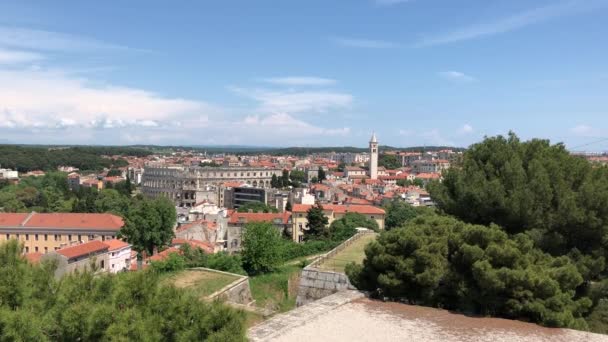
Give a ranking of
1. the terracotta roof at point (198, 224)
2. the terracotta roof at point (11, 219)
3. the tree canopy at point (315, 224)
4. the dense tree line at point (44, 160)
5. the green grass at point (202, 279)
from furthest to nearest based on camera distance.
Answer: the dense tree line at point (44, 160) → the terracotta roof at point (11, 219) → the terracotta roof at point (198, 224) → the tree canopy at point (315, 224) → the green grass at point (202, 279)

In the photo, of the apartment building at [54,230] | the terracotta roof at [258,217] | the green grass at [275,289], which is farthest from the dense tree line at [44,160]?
the green grass at [275,289]

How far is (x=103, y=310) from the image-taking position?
518 cm

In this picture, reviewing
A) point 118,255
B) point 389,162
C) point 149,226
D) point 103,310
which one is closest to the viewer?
point 103,310

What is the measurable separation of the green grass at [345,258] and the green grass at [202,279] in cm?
331

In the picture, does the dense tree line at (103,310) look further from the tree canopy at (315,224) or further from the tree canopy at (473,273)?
the tree canopy at (315,224)

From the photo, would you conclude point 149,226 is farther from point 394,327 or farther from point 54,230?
point 394,327

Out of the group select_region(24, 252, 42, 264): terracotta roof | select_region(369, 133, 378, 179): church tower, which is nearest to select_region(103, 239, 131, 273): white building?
select_region(24, 252, 42, 264): terracotta roof

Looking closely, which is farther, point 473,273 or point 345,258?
point 345,258

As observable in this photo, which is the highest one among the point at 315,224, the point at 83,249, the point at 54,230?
the point at 315,224

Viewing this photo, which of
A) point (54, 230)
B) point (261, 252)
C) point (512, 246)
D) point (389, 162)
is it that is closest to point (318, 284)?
point (261, 252)

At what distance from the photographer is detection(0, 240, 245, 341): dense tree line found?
5.14 meters

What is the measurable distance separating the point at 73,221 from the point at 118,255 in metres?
9.99

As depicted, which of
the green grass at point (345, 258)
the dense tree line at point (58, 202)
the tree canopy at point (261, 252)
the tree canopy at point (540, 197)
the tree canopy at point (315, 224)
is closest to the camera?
the tree canopy at point (540, 197)

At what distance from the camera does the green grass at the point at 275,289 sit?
681 inches
